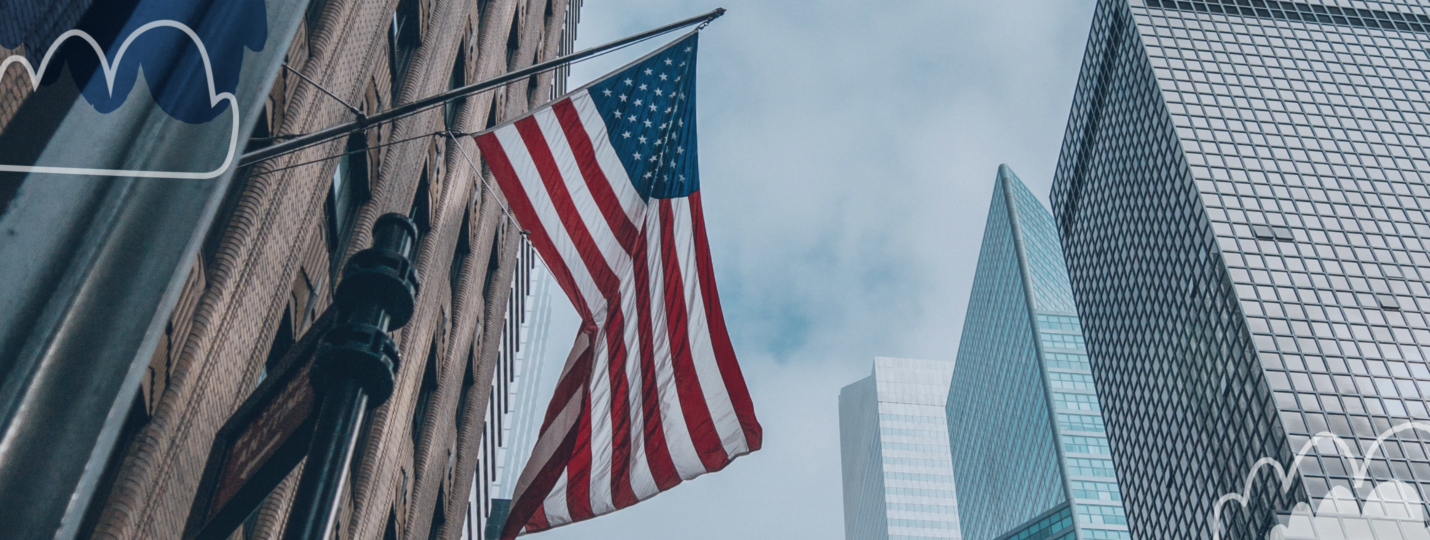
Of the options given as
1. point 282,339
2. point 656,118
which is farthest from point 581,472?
point 282,339

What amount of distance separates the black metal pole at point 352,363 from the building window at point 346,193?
363 inches

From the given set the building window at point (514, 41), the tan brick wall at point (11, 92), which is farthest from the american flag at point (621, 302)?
the building window at point (514, 41)

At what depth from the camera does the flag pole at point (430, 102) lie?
20.3ft

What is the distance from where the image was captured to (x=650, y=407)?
1163 centimetres

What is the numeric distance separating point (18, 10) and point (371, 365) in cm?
221

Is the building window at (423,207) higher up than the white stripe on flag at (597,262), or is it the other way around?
the building window at (423,207)

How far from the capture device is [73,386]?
2.28m

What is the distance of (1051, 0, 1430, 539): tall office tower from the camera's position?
73.4 metres

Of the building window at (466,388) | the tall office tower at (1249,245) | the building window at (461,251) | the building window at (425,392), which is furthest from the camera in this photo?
the tall office tower at (1249,245)

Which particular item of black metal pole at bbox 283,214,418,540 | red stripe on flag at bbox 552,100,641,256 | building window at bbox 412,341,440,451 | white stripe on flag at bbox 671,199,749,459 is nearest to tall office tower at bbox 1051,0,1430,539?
building window at bbox 412,341,440,451

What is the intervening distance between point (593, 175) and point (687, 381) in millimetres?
2449

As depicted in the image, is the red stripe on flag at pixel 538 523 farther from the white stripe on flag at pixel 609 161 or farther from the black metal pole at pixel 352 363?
the black metal pole at pixel 352 363

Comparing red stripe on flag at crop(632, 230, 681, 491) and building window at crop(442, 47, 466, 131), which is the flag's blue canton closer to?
red stripe on flag at crop(632, 230, 681, 491)

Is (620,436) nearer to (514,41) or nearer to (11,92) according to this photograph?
(11,92)
